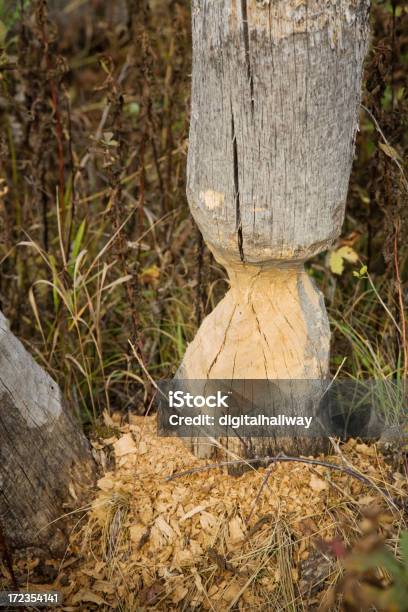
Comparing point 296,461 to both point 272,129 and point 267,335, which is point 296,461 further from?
point 272,129

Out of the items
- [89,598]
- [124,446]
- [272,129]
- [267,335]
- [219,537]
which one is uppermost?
[272,129]

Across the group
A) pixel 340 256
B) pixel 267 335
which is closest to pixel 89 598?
pixel 267 335

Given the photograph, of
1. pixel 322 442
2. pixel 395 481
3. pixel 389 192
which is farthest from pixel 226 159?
pixel 395 481

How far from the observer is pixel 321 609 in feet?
6.18

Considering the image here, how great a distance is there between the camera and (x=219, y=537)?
82.6 inches

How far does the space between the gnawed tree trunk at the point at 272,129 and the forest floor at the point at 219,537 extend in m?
0.64

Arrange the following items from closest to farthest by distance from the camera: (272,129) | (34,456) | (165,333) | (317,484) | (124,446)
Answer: (272,129) → (34,456) → (317,484) → (124,446) → (165,333)

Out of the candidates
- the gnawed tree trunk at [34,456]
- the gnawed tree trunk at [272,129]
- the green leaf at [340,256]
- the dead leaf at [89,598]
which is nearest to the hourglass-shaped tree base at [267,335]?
the gnawed tree trunk at [272,129]

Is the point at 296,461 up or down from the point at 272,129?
down

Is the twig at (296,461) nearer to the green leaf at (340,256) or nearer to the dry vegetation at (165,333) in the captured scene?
the dry vegetation at (165,333)

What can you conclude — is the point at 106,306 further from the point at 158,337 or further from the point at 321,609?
the point at 321,609

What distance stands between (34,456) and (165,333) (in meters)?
0.78

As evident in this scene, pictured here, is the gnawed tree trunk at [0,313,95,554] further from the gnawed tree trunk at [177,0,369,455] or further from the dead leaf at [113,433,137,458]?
the gnawed tree trunk at [177,0,369,455]

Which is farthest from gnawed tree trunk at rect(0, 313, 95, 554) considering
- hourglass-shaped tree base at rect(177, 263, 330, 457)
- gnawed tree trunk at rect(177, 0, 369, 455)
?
gnawed tree trunk at rect(177, 0, 369, 455)
